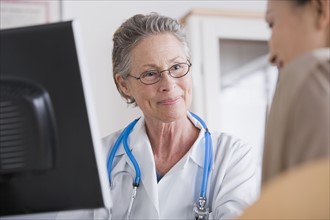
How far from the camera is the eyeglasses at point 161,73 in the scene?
70.2 inches

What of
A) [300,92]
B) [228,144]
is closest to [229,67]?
[228,144]

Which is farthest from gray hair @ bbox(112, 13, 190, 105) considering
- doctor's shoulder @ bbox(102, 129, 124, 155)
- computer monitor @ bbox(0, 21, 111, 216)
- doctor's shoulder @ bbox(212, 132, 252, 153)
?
computer monitor @ bbox(0, 21, 111, 216)

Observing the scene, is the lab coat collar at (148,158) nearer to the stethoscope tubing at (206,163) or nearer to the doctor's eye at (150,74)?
the stethoscope tubing at (206,163)

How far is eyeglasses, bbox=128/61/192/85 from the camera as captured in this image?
5.85 ft

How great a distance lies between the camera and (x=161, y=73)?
5.83 feet

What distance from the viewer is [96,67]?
2.47 metres

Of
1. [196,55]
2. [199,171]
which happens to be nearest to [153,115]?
[199,171]

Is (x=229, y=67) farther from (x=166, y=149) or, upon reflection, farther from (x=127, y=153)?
(x=127, y=153)

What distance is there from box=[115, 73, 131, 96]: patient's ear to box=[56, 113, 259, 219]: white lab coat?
26 cm

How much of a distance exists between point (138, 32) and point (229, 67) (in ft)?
2.75

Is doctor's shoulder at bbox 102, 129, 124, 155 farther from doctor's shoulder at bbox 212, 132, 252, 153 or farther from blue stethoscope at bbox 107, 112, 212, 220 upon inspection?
doctor's shoulder at bbox 212, 132, 252, 153

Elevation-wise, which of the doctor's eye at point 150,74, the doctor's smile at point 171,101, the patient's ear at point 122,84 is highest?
the doctor's eye at point 150,74

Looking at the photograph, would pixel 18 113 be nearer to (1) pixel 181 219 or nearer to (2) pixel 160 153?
(1) pixel 181 219

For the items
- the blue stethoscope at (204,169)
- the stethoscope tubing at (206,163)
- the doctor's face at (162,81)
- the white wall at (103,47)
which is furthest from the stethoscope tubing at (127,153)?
the white wall at (103,47)
